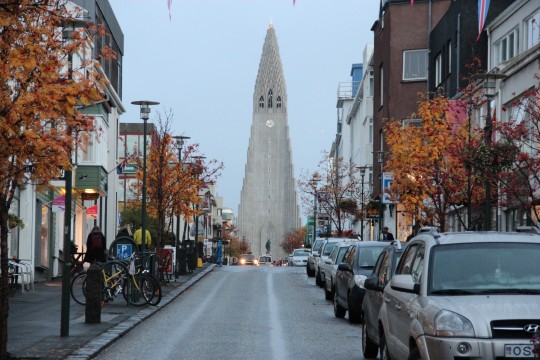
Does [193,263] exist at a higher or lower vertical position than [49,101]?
lower

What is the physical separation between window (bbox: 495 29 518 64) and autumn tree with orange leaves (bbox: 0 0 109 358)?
25437mm

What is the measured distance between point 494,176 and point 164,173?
21.4 meters

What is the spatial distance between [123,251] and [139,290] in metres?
3.38

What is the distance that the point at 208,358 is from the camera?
15352 millimetres

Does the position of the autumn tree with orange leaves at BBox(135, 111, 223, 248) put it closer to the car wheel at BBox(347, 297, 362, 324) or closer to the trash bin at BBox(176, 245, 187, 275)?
the trash bin at BBox(176, 245, 187, 275)

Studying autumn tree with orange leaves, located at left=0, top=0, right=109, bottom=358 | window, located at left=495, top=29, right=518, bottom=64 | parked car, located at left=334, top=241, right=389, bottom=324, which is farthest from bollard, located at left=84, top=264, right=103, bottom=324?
window, located at left=495, top=29, right=518, bottom=64

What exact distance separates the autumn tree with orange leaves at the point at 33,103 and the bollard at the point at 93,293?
577 centimetres

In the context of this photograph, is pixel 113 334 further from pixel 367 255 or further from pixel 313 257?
pixel 313 257

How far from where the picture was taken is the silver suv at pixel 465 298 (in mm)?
9531

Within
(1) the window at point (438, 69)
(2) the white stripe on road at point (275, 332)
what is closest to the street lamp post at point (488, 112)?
(2) the white stripe on road at point (275, 332)

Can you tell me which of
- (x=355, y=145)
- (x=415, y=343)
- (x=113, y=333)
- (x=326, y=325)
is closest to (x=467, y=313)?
(x=415, y=343)

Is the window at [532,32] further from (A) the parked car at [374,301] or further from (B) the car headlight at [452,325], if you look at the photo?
(B) the car headlight at [452,325]

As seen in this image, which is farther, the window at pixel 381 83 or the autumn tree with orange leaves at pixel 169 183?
the window at pixel 381 83

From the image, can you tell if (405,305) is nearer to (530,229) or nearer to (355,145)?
(530,229)
